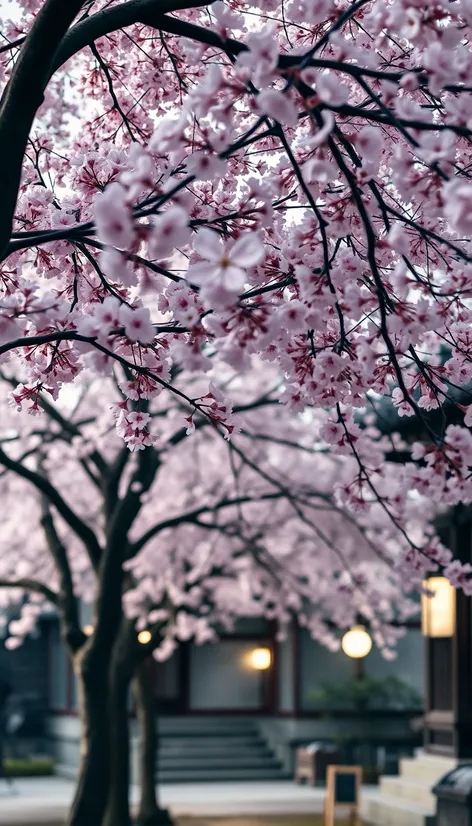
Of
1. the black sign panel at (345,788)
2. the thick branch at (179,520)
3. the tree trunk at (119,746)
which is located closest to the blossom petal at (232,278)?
the thick branch at (179,520)

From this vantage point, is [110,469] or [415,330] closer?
[415,330]

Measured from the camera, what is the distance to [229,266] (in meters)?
3.18

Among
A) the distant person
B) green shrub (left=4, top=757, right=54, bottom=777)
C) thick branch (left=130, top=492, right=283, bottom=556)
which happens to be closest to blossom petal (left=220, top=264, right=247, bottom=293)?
thick branch (left=130, top=492, right=283, bottom=556)

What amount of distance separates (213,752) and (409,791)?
32.8 ft

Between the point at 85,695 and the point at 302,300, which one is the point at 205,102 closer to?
the point at 302,300

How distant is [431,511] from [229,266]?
13.3 meters

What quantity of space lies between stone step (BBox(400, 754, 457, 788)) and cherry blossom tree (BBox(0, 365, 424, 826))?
73.2 inches

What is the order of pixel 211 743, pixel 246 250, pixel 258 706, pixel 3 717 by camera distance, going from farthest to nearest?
1. pixel 3 717
2. pixel 258 706
3. pixel 211 743
4. pixel 246 250

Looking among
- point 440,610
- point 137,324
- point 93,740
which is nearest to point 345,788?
point 440,610

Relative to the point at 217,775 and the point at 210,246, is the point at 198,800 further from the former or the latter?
the point at 210,246

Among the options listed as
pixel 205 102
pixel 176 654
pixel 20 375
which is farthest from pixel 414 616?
pixel 205 102

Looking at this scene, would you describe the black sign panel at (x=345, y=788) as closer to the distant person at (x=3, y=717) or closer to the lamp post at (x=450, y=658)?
the lamp post at (x=450, y=658)

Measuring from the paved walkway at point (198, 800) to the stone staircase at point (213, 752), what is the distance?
643 mm

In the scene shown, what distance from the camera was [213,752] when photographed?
2525 cm
